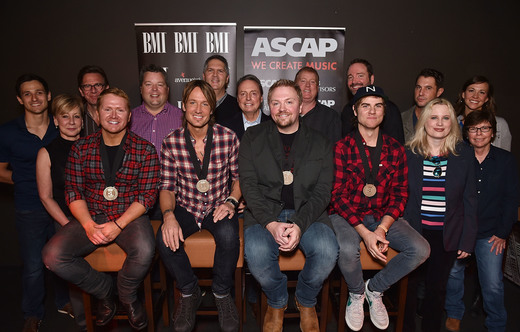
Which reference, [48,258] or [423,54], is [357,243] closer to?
[48,258]

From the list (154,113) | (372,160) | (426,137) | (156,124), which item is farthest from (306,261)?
(154,113)

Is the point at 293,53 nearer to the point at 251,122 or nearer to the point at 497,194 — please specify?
the point at 251,122

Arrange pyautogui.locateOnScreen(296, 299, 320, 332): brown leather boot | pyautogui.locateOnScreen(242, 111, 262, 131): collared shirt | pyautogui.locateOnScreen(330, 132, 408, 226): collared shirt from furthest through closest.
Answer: pyautogui.locateOnScreen(242, 111, 262, 131): collared shirt → pyautogui.locateOnScreen(330, 132, 408, 226): collared shirt → pyautogui.locateOnScreen(296, 299, 320, 332): brown leather boot

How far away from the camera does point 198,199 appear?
7.92ft

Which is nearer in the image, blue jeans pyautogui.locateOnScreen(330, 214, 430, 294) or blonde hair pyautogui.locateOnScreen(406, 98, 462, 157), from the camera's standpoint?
blue jeans pyautogui.locateOnScreen(330, 214, 430, 294)

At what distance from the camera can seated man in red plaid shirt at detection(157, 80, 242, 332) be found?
7.13ft

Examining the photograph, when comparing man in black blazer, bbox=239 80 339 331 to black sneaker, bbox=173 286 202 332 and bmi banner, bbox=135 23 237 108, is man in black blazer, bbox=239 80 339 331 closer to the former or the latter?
black sneaker, bbox=173 286 202 332

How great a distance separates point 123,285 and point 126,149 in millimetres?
972

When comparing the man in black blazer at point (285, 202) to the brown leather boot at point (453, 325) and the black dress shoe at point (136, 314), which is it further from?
the brown leather boot at point (453, 325)

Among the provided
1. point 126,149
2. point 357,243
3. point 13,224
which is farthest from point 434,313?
point 13,224

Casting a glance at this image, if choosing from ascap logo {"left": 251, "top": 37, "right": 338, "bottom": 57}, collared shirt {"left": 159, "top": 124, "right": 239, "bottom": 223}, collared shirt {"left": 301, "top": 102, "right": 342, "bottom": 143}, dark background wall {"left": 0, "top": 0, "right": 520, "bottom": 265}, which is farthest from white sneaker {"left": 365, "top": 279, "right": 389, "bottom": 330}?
ascap logo {"left": 251, "top": 37, "right": 338, "bottom": 57}

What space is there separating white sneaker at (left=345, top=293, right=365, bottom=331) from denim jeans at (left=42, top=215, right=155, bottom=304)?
1.50 m

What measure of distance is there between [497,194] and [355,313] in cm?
149

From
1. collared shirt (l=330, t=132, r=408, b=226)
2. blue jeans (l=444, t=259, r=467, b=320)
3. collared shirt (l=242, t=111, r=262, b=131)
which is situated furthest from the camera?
collared shirt (l=242, t=111, r=262, b=131)
